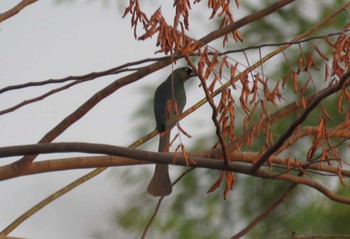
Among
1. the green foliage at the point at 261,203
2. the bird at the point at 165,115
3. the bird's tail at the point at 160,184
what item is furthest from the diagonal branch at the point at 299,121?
the green foliage at the point at 261,203

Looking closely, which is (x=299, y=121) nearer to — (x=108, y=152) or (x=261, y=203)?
(x=108, y=152)

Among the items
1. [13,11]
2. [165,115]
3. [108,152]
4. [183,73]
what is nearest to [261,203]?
[183,73]

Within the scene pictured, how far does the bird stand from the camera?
11.9 ft

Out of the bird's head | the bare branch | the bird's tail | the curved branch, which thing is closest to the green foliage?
the bird's head

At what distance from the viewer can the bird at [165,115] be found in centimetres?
363

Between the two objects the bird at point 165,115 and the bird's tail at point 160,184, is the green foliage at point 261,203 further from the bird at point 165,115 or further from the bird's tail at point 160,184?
the bird's tail at point 160,184

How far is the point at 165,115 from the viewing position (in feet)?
13.1

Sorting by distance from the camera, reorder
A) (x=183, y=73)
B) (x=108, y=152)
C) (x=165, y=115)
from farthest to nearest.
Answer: (x=183, y=73) < (x=165, y=115) < (x=108, y=152)

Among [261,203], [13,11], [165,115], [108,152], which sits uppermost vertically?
[13,11]

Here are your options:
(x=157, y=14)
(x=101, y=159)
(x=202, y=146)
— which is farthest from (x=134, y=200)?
(x=157, y=14)

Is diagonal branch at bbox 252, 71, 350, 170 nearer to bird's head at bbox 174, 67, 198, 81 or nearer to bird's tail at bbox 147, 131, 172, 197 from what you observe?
bird's tail at bbox 147, 131, 172, 197

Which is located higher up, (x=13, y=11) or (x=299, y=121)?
(x=13, y=11)

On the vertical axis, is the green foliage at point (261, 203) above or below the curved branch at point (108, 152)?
below

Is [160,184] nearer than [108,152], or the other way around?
[108,152]
